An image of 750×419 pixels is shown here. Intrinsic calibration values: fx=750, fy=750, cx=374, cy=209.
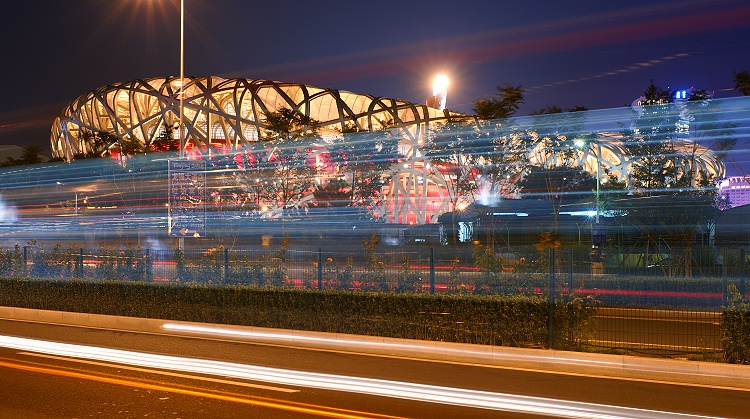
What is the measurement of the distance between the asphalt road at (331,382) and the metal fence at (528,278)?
1566 millimetres

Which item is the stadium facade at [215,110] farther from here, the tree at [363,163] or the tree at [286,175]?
the tree at [286,175]

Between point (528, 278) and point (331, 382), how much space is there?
17.6ft

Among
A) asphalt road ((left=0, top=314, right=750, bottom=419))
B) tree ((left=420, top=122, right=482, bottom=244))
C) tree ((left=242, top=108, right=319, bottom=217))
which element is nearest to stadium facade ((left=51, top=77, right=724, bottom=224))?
tree ((left=242, top=108, right=319, bottom=217))

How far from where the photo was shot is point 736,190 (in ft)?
95.4

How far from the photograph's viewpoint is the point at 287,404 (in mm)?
7586

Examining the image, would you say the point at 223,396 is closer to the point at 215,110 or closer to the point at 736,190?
the point at 736,190

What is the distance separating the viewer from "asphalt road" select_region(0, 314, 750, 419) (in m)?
7.41

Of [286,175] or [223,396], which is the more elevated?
[286,175]

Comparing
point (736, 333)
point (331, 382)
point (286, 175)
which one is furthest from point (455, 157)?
point (331, 382)

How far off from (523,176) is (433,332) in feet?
58.2

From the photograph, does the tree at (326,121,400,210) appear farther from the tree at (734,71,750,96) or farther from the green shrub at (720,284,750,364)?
the green shrub at (720,284,750,364)

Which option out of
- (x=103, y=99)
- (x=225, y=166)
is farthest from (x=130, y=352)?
(x=103, y=99)

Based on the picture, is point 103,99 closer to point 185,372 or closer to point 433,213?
point 433,213

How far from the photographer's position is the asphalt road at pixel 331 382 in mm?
7414
